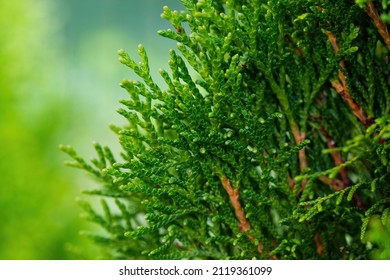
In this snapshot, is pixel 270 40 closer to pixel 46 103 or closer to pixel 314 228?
pixel 314 228

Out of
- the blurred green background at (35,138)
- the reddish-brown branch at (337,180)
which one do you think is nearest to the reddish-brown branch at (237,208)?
the reddish-brown branch at (337,180)

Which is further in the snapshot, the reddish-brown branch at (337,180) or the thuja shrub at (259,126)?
the reddish-brown branch at (337,180)

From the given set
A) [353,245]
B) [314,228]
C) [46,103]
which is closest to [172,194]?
[314,228]

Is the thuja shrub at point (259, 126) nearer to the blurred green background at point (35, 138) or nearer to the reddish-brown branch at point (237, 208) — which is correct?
the reddish-brown branch at point (237, 208)

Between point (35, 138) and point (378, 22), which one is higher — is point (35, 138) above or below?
above

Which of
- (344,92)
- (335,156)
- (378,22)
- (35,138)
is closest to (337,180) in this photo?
(335,156)

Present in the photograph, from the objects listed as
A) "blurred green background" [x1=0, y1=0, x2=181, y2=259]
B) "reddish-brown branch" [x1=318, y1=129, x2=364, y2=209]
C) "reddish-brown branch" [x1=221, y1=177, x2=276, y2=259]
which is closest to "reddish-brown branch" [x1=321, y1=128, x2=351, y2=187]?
"reddish-brown branch" [x1=318, y1=129, x2=364, y2=209]

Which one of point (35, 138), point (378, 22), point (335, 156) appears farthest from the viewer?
point (35, 138)

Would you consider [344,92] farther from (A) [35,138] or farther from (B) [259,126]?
(A) [35,138]
